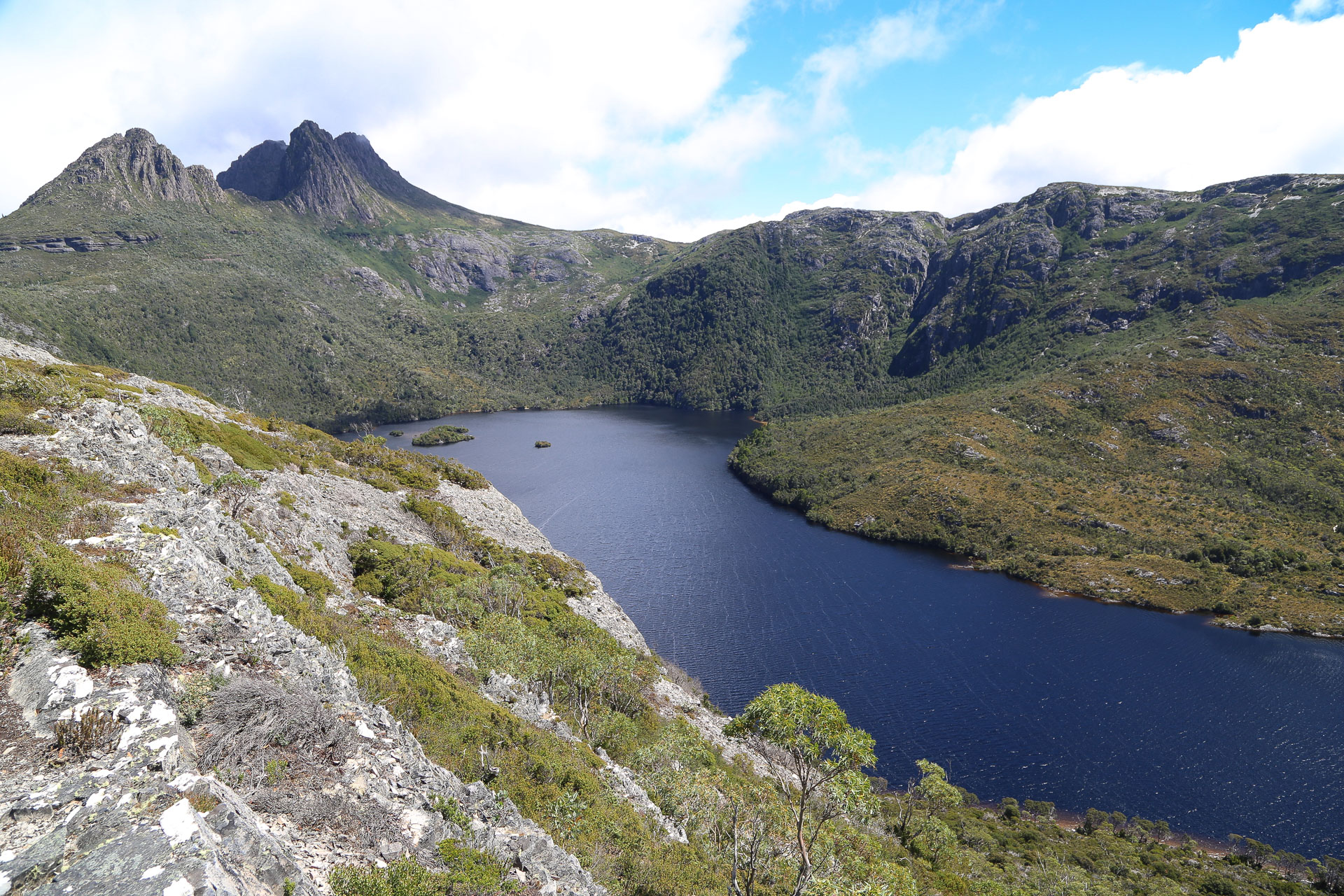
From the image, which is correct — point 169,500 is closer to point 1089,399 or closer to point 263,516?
point 263,516

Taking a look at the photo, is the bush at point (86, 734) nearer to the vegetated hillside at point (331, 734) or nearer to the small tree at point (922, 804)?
the vegetated hillside at point (331, 734)

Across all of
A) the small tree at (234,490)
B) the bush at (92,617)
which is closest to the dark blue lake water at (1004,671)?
the small tree at (234,490)

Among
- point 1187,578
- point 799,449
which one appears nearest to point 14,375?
point 1187,578

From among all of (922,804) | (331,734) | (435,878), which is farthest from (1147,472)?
(331,734)

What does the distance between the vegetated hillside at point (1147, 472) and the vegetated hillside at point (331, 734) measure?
230 ft

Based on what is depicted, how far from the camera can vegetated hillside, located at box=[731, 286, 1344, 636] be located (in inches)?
4117

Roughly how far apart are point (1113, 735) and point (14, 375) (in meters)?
102

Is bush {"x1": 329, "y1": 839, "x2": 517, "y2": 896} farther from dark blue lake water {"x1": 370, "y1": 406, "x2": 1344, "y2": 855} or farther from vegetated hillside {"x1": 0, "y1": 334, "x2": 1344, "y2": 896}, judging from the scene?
dark blue lake water {"x1": 370, "y1": 406, "x2": 1344, "y2": 855}

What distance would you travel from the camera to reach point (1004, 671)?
2995 inches

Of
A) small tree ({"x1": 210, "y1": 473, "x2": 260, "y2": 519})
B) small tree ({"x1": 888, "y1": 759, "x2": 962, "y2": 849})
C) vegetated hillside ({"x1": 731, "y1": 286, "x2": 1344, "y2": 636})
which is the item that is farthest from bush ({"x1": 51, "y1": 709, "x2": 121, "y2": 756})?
vegetated hillside ({"x1": 731, "y1": 286, "x2": 1344, "y2": 636})

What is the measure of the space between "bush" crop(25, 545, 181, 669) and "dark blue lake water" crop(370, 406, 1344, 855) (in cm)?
6104

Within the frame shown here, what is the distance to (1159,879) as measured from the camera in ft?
148

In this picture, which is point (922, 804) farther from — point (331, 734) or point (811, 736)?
point (331, 734)

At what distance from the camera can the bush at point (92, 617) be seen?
12.1 metres
